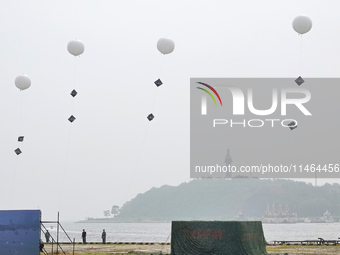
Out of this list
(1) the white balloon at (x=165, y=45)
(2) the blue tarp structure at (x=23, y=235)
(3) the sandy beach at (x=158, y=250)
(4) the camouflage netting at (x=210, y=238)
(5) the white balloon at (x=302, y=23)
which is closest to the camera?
(2) the blue tarp structure at (x=23, y=235)

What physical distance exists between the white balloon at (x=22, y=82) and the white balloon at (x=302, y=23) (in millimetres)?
13418

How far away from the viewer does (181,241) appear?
70.1ft

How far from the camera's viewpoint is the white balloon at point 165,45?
26.9 meters

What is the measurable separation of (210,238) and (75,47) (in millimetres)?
12012

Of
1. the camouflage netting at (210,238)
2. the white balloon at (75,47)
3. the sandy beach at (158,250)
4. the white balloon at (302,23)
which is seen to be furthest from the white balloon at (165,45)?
the sandy beach at (158,250)

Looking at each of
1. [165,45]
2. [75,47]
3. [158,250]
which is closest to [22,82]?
[75,47]

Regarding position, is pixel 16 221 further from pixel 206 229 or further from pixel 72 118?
pixel 72 118

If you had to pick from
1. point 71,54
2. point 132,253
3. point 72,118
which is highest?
point 71,54

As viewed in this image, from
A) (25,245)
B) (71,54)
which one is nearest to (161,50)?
(71,54)

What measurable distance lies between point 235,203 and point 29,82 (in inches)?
6975

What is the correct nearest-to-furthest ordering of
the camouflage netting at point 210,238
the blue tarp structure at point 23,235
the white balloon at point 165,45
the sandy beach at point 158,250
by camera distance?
the blue tarp structure at point 23,235 → the camouflage netting at point 210,238 → the white balloon at point 165,45 → the sandy beach at point 158,250

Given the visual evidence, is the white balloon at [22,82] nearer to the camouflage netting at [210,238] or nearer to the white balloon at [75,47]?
the white balloon at [75,47]

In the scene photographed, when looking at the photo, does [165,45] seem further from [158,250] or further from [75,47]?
[158,250]

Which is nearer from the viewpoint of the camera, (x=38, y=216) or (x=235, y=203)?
(x=38, y=216)
